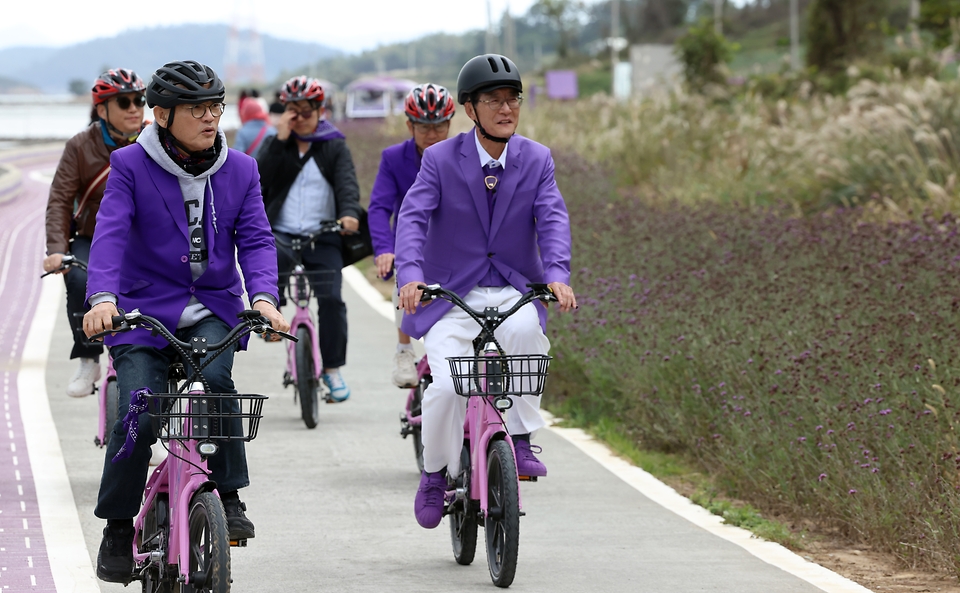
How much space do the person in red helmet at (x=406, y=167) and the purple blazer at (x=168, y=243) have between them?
116 inches

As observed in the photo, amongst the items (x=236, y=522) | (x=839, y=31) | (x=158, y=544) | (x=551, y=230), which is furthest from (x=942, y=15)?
(x=158, y=544)

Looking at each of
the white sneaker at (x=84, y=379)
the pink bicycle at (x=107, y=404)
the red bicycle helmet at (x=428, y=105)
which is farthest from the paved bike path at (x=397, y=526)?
the red bicycle helmet at (x=428, y=105)

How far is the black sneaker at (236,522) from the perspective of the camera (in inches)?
204

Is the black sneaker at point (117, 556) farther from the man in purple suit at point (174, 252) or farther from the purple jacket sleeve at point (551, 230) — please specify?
the purple jacket sleeve at point (551, 230)

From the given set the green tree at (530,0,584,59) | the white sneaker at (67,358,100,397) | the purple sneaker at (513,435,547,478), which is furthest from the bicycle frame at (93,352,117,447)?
the green tree at (530,0,584,59)

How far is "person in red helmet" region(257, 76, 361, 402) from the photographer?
1016 cm

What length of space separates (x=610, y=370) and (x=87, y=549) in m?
4.52

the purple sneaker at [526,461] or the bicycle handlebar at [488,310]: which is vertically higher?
the bicycle handlebar at [488,310]

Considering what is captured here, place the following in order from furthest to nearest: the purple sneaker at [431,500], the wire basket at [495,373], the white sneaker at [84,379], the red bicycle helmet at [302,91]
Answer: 1. the red bicycle helmet at [302,91]
2. the white sneaker at [84,379]
3. the purple sneaker at [431,500]
4. the wire basket at [495,373]

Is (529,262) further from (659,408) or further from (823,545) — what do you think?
(659,408)

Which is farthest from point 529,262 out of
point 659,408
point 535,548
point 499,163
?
point 659,408

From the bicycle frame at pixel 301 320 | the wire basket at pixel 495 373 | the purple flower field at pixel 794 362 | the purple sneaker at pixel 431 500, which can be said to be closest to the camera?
the wire basket at pixel 495 373

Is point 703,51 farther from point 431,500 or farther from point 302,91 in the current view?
point 431,500

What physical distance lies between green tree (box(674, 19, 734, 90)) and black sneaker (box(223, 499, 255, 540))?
28.1 m
